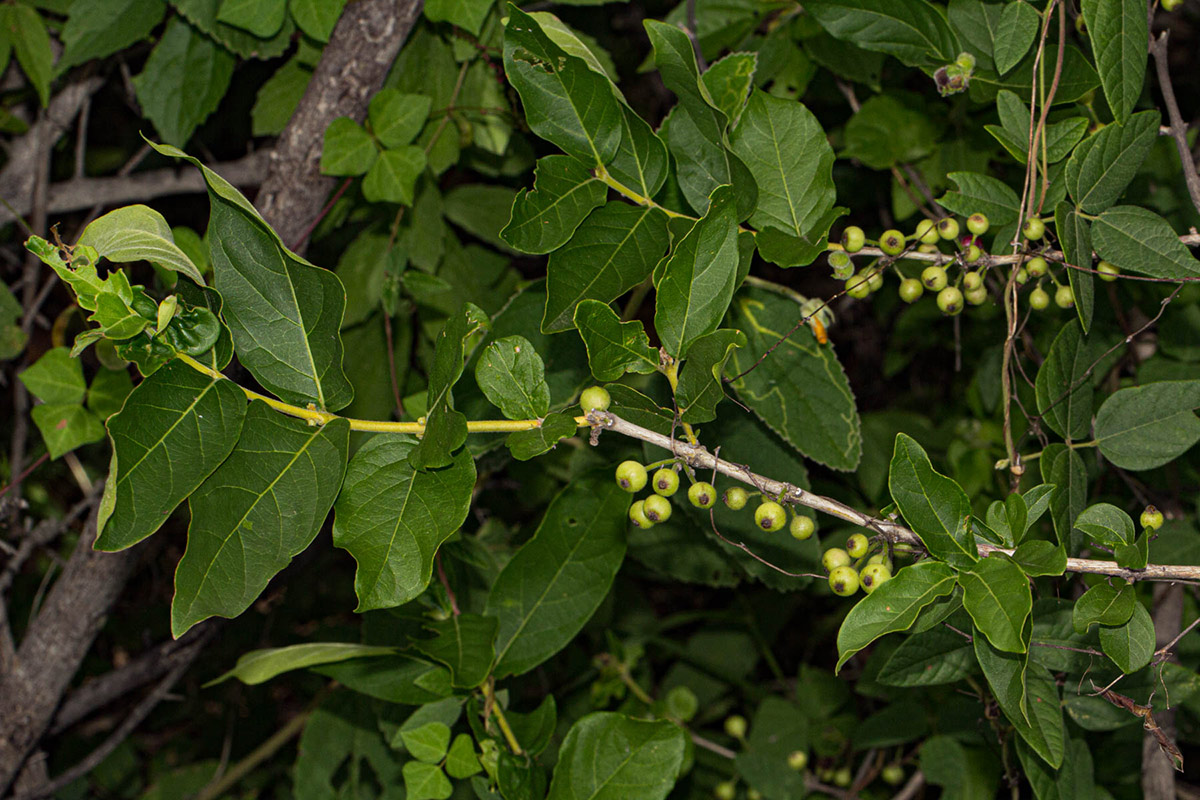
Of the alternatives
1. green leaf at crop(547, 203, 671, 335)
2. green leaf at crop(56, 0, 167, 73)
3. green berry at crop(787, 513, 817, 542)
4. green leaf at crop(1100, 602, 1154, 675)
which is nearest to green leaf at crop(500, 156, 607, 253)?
green leaf at crop(547, 203, 671, 335)

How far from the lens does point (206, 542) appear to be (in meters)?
1.12

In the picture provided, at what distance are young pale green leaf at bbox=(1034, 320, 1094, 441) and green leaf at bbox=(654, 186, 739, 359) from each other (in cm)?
59

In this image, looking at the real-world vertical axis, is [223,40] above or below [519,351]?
above

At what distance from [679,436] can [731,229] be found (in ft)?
1.14

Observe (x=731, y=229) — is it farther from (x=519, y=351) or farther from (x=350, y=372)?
(x=350, y=372)

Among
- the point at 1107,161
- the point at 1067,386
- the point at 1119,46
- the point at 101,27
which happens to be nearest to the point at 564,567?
the point at 1067,386

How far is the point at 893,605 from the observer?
1.04 meters

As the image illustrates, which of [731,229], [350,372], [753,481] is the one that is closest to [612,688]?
[350,372]

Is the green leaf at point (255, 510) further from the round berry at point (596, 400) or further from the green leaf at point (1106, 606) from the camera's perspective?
the green leaf at point (1106, 606)

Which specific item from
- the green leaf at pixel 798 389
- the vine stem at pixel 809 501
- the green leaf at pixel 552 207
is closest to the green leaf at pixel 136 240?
the green leaf at pixel 552 207

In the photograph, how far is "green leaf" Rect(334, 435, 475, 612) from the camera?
1.13 m

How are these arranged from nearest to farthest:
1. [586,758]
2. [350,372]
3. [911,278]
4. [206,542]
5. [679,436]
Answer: [206,542], [679,436], [586,758], [911,278], [350,372]

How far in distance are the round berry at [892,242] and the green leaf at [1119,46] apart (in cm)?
36

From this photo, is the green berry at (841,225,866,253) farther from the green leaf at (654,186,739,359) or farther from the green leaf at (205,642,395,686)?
the green leaf at (205,642,395,686)
